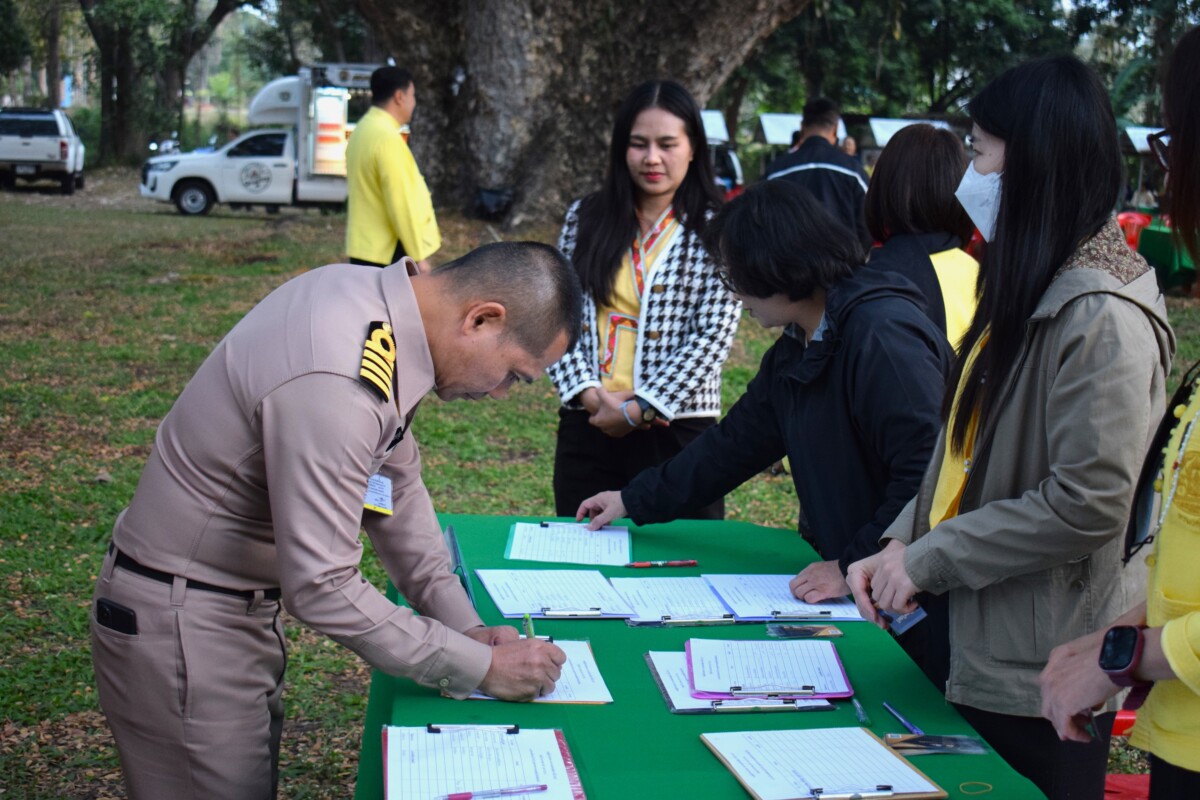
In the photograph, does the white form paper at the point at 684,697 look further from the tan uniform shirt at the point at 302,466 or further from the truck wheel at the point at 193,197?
the truck wheel at the point at 193,197

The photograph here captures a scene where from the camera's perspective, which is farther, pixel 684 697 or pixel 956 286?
pixel 956 286

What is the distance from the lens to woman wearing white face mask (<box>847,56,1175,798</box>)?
177 cm

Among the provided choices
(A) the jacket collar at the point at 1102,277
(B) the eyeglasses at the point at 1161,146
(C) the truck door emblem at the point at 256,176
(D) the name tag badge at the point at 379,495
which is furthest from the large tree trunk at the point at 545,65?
(B) the eyeglasses at the point at 1161,146

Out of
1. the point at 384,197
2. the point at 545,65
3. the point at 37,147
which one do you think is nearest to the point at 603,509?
the point at 384,197

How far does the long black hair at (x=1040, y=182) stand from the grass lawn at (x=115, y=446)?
7.64ft

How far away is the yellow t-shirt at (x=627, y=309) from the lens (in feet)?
11.7

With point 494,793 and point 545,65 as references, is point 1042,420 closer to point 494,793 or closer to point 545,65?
point 494,793

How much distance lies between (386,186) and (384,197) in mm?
112

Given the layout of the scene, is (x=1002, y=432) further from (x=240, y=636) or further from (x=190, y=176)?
(x=190, y=176)

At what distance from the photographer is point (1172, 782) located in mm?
1475

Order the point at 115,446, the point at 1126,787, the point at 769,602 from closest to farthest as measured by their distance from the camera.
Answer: the point at 769,602 < the point at 1126,787 < the point at 115,446

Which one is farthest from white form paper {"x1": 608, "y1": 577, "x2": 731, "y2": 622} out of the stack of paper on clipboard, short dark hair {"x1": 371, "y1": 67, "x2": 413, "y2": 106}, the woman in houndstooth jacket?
short dark hair {"x1": 371, "y1": 67, "x2": 413, "y2": 106}

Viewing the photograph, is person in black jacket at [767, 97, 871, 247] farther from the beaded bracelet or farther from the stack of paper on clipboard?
the stack of paper on clipboard

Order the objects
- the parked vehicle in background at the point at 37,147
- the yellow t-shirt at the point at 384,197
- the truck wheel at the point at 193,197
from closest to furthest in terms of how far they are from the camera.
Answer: the yellow t-shirt at the point at 384,197
the truck wheel at the point at 193,197
the parked vehicle in background at the point at 37,147
